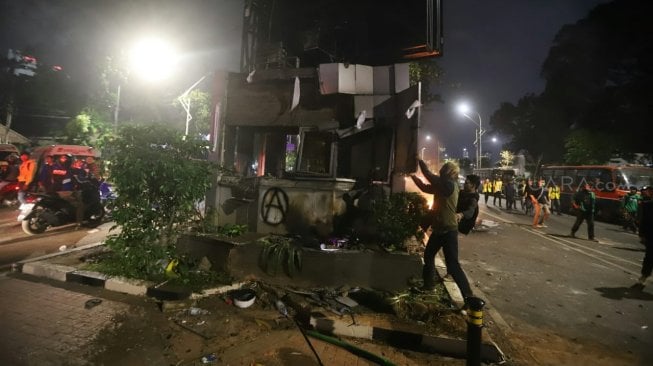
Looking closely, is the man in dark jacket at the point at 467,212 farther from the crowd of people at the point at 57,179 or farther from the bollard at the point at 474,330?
the crowd of people at the point at 57,179

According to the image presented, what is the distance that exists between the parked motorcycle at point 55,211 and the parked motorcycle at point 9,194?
191 inches

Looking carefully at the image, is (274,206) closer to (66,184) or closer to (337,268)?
(337,268)

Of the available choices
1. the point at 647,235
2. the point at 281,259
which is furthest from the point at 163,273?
the point at 647,235

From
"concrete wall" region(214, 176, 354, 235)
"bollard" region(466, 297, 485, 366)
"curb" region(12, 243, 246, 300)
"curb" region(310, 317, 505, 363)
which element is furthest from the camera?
"concrete wall" region(214, 176, 354, 235)

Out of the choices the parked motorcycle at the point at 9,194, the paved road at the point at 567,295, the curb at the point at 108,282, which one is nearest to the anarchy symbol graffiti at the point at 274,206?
the curb at the point at 108,282

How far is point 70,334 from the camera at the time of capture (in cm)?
403

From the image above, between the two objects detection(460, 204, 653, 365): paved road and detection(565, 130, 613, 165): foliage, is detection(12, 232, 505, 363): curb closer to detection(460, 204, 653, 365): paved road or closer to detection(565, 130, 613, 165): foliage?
detection(460, 204, 653, 365): paved road

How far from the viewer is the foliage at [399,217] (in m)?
6.20

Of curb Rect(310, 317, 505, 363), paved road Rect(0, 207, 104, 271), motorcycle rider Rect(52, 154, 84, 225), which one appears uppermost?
motorcycle rider Rect(52, 154, 84, 225)

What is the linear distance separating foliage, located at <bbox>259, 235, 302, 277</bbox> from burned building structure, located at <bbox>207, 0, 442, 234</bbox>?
1.90 metres

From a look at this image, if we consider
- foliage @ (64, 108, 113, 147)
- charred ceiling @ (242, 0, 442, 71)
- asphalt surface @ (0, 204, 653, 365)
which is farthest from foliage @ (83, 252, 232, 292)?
foliage @ (64, 108, 113, 147)

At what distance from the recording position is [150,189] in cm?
589

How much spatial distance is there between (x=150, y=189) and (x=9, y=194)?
1229 centimetres

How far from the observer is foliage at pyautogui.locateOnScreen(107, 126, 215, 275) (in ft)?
18.5
